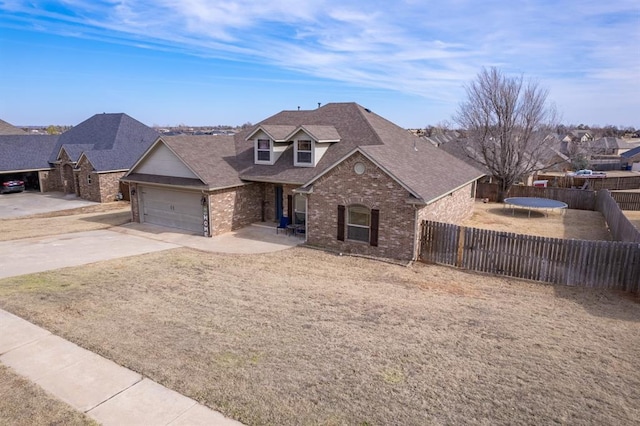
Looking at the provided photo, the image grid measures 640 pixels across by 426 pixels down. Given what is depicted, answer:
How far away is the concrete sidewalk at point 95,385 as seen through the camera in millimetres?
6820

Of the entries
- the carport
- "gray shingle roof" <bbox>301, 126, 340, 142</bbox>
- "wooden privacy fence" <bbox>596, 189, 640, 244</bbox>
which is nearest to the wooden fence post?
"wooden privacy fence" <bbox>596, 189, 640, 244</bbox>

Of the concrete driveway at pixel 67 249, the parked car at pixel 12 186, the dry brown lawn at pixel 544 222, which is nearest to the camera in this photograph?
the concrete driveway at pixel 67 249

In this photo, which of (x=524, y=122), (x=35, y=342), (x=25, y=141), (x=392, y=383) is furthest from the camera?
(x=25, y=141)

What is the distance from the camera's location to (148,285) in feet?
43.9

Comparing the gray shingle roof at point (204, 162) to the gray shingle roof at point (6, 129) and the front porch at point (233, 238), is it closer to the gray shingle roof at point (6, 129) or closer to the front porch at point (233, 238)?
the front porch at point (233, 238)

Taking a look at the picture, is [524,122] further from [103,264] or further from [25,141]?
[25,141]

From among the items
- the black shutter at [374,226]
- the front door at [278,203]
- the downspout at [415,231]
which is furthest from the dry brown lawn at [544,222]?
the front door at [278,203]

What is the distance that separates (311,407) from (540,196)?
102ft

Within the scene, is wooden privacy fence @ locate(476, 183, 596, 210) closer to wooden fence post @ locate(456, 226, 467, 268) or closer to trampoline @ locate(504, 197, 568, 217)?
trampoline @ locate(504, 197, 568, 217)

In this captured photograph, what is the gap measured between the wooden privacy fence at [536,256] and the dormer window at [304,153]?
26.2 ft

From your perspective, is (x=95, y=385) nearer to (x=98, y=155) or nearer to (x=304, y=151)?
(x=304, y=151)

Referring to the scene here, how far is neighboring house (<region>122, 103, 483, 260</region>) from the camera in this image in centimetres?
1672

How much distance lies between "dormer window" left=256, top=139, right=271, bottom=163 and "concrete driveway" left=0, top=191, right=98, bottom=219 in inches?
620

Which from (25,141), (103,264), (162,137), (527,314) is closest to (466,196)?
(527,314)
